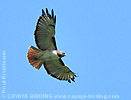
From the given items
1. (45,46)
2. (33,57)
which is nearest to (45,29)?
(45,46)

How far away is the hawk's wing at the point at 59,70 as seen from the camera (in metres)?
22.8

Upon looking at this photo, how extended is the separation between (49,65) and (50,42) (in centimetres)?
132

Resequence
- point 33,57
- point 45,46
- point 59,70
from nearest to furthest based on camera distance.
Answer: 1. point 33,57
2. point 45,46
3. point 59,70

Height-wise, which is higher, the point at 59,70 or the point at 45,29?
the point at 45,29

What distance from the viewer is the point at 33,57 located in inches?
858

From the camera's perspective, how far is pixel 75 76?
23203 mm

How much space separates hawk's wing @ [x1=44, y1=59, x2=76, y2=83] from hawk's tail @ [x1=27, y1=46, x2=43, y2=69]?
80 cm

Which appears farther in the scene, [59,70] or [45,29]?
[59,70]

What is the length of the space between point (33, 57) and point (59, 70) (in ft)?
6.13

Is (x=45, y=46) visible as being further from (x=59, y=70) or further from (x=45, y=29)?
(x=59, y=70)

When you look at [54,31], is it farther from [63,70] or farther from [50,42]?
[63,70]

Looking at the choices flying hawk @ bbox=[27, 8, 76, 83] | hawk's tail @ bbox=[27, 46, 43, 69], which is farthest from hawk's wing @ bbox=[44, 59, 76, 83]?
hawk's tail @ bbox=[27, 46, 43, 69]

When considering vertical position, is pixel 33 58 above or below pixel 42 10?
below

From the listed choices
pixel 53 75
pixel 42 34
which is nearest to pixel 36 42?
pixel 42 34
